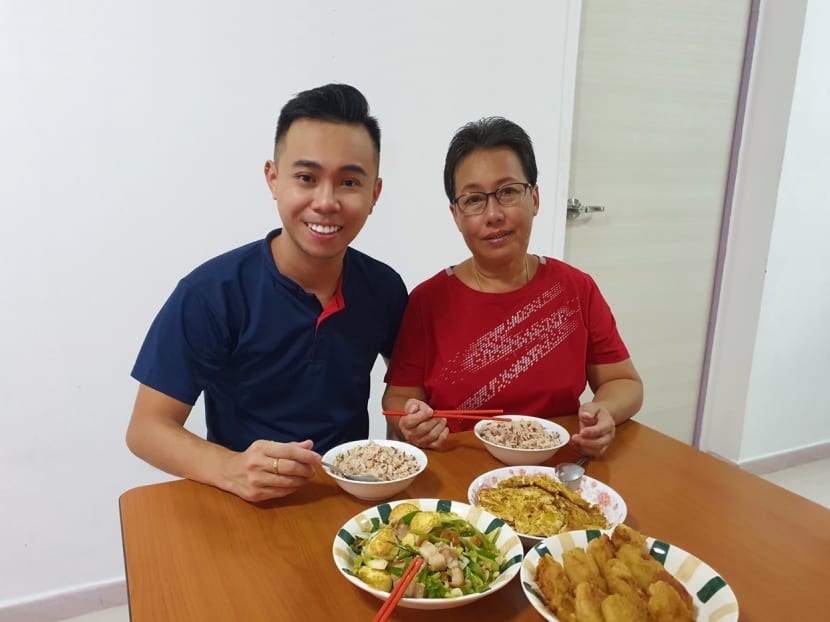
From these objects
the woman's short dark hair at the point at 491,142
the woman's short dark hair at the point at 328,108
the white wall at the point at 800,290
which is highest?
the woman's short dark hair at the point at 328,108

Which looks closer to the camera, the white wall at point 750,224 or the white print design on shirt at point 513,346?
the white print design on shirt at point 513,346

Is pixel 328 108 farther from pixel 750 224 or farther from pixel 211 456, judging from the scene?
pixel 750 224

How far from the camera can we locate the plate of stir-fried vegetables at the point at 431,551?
79 cm

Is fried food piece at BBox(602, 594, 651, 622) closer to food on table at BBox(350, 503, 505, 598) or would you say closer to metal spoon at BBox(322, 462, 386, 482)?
food on table at BBox(350, 503, 505, 598)

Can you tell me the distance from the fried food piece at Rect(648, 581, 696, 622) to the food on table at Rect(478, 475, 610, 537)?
0.23 metres

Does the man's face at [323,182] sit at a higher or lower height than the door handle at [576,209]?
higher

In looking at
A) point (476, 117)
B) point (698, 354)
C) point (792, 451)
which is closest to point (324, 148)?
point (476, 117)

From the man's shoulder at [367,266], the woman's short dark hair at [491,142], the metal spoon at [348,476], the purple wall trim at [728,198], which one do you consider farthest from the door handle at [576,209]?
the metal spoon at [348,476]

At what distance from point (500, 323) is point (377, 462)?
0.60 meters

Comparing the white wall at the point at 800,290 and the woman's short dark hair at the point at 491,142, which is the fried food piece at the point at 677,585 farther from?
the white wall at the point at 800,290

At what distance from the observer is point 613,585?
2.48ft

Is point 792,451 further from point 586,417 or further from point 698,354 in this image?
point 586,417

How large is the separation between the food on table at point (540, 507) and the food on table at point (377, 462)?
0.15 meters

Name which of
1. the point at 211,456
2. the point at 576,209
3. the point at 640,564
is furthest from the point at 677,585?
the point at 576,209
